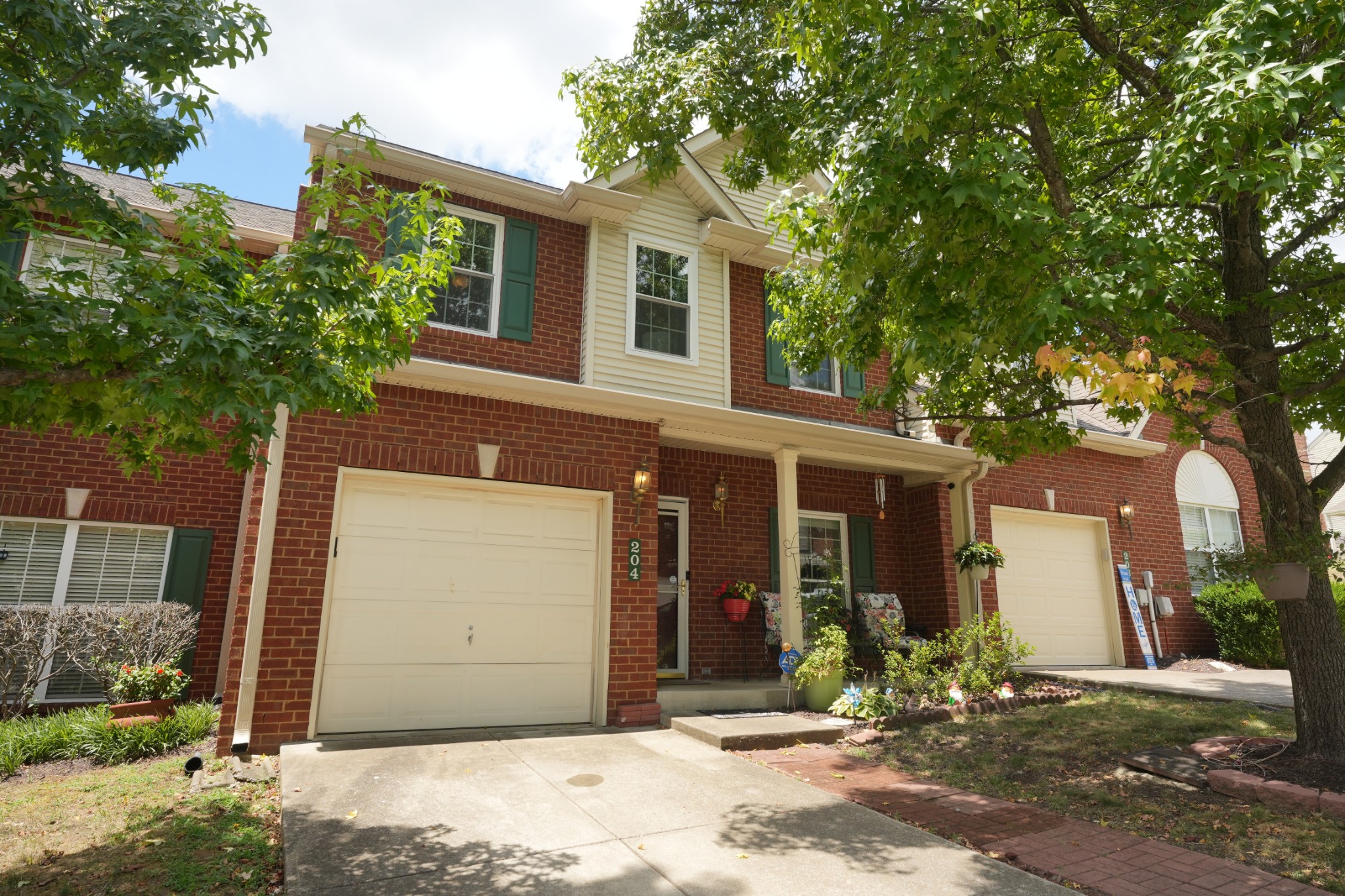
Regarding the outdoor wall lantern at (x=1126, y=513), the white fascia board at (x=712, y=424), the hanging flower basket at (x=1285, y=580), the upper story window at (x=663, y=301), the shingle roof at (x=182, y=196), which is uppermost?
the shingle roof at (x=182, y=196)

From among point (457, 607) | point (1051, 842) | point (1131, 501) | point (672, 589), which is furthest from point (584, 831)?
point (1131, 501)

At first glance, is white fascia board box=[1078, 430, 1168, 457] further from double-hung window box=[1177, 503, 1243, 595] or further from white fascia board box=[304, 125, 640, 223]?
white fascia board box=[304, 125, 640, 223]

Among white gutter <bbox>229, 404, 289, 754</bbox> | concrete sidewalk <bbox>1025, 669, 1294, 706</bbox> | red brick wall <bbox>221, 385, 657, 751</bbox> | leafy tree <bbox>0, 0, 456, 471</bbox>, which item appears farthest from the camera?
concrete sidewalk <bbox>1025, 669, 1294, 706</bbox>

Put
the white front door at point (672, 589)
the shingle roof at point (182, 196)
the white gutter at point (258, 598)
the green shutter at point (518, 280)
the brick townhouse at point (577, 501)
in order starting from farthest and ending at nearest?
the white front door at point (672, 589)
the shingle roof at point (182, 196)
the green shutter at point (518, 280)
the brick townhouse at point (577, 501)
the white gutter at point (258, 598)

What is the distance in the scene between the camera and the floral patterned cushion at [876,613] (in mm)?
10094

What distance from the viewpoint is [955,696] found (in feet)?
27.0

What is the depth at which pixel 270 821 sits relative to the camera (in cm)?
472

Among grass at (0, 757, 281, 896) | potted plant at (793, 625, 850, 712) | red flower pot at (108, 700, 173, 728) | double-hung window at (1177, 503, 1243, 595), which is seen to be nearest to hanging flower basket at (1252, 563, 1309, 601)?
potted plant at (793, 625, 850, 712)

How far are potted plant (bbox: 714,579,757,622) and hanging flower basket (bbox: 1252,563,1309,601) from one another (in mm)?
5354

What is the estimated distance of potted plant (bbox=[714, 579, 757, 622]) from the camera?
31.2 feet

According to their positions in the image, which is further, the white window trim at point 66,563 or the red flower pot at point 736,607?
the red flower pot at point 736,607

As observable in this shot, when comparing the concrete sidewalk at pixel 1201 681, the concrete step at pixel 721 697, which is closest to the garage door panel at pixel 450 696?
the concrete step at pixel 721 697

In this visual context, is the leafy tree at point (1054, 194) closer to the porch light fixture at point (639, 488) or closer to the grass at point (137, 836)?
the porch light fixture at point (639, 488)

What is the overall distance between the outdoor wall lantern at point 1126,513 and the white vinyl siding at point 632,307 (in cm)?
756
